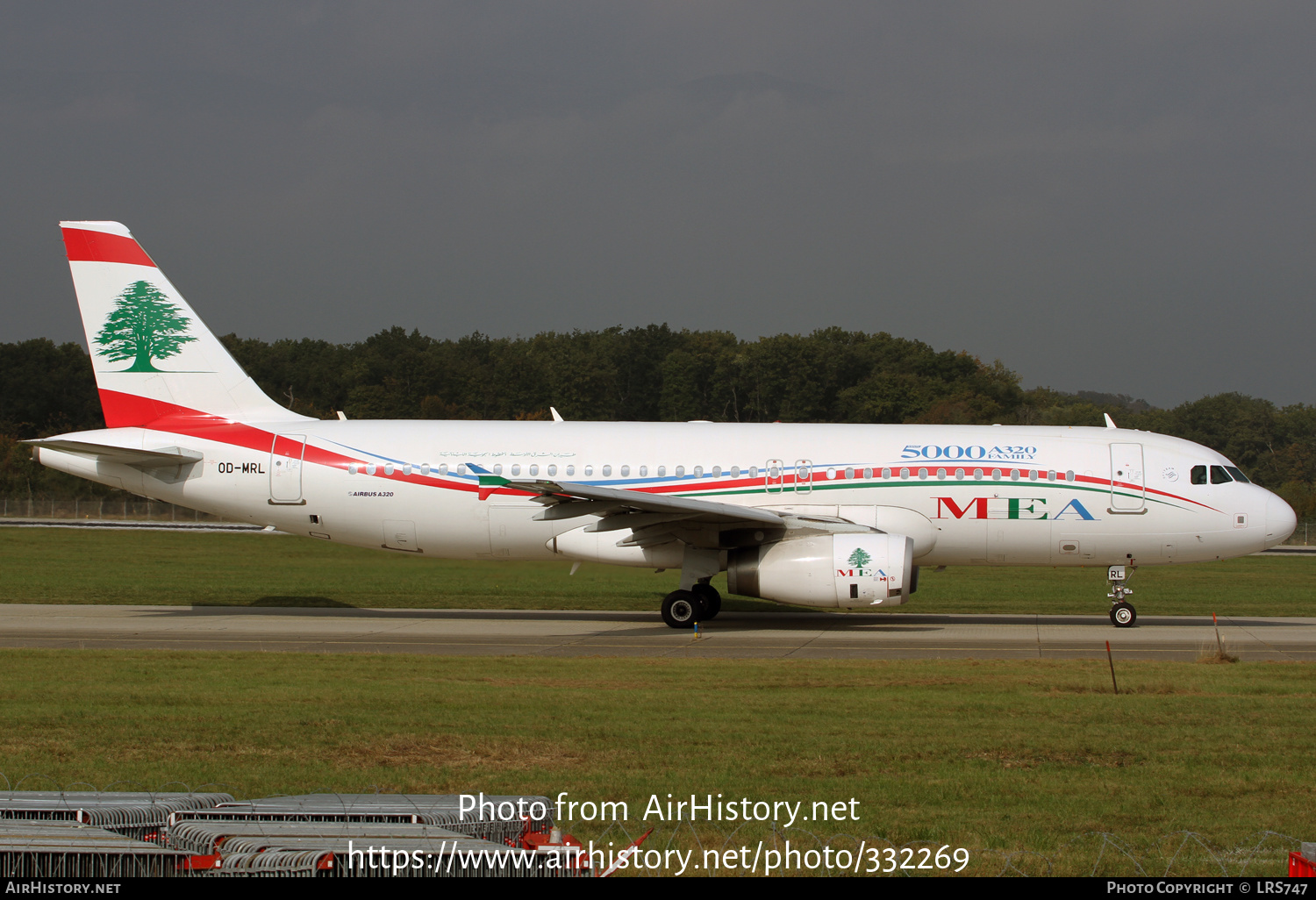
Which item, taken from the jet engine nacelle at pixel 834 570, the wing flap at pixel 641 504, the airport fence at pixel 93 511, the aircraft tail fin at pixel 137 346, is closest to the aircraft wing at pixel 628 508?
the wing flap at pixel 641 504

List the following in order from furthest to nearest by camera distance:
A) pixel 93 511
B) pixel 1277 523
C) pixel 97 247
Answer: pixel 93 511, pixel 97 247, pixel 1277 523

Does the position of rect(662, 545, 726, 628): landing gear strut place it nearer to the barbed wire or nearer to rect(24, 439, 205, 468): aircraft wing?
rect(24, 439, 205, 468): aircraft wing

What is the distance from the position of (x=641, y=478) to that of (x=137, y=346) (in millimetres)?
10172

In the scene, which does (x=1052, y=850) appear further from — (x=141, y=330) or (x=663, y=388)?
(x=663, y=388)

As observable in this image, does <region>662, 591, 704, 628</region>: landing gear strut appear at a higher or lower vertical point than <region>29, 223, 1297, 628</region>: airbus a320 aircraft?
lower

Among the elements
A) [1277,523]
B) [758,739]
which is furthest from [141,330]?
[1277,523]

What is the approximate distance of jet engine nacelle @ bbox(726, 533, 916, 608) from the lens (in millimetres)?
19000

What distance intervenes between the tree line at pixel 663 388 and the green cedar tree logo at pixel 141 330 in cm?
4698

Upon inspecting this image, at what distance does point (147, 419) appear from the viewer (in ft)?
73.4

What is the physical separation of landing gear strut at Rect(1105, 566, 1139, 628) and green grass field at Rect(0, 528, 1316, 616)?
3571 millimetres

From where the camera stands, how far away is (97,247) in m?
22.3

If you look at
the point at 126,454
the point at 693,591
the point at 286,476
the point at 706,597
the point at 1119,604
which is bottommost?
the point at 1119,604

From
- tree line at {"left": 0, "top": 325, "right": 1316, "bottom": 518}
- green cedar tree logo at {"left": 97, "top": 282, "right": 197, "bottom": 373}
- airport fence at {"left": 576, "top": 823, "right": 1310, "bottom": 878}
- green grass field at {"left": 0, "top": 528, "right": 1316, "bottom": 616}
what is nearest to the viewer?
airport fence at {"left": 576, "top": 823, "right": 1310, "bottom": 878}

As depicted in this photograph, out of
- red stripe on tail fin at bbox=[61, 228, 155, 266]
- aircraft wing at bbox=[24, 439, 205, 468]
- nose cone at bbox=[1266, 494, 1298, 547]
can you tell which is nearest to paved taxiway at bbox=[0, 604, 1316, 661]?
nose cone at bbox=[1266, 494, 1298, 547]
